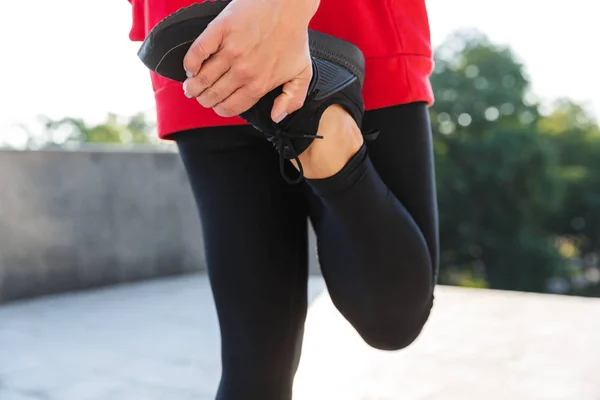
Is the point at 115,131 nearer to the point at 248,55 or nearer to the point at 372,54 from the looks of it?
the point at 372,54

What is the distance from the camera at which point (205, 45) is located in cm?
52

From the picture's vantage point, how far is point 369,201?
715mm

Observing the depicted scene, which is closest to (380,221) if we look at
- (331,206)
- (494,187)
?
(331,206)

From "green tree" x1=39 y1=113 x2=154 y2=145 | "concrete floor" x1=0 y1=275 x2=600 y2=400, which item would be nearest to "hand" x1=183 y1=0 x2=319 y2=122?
"concrete floor" x1=0 y1=275 x2=600 y2=400

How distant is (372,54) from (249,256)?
0.32m

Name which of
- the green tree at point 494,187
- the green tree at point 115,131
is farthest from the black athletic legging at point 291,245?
the green tree at point 115,131

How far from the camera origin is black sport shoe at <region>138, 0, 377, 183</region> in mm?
558

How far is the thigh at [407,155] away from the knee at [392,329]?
0.09 m

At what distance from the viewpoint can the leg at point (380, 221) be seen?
0.69 m

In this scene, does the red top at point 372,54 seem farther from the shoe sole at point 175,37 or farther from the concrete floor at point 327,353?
the concrete floor at point 327,353

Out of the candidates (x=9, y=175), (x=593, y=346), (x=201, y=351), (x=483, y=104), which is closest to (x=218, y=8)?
(x=201, y=351)

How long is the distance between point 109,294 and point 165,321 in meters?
0.90

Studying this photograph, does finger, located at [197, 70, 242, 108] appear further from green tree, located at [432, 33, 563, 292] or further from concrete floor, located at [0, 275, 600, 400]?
green tree, located at [432, 33, 563, 292]

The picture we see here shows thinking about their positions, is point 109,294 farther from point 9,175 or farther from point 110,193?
point 9,175
